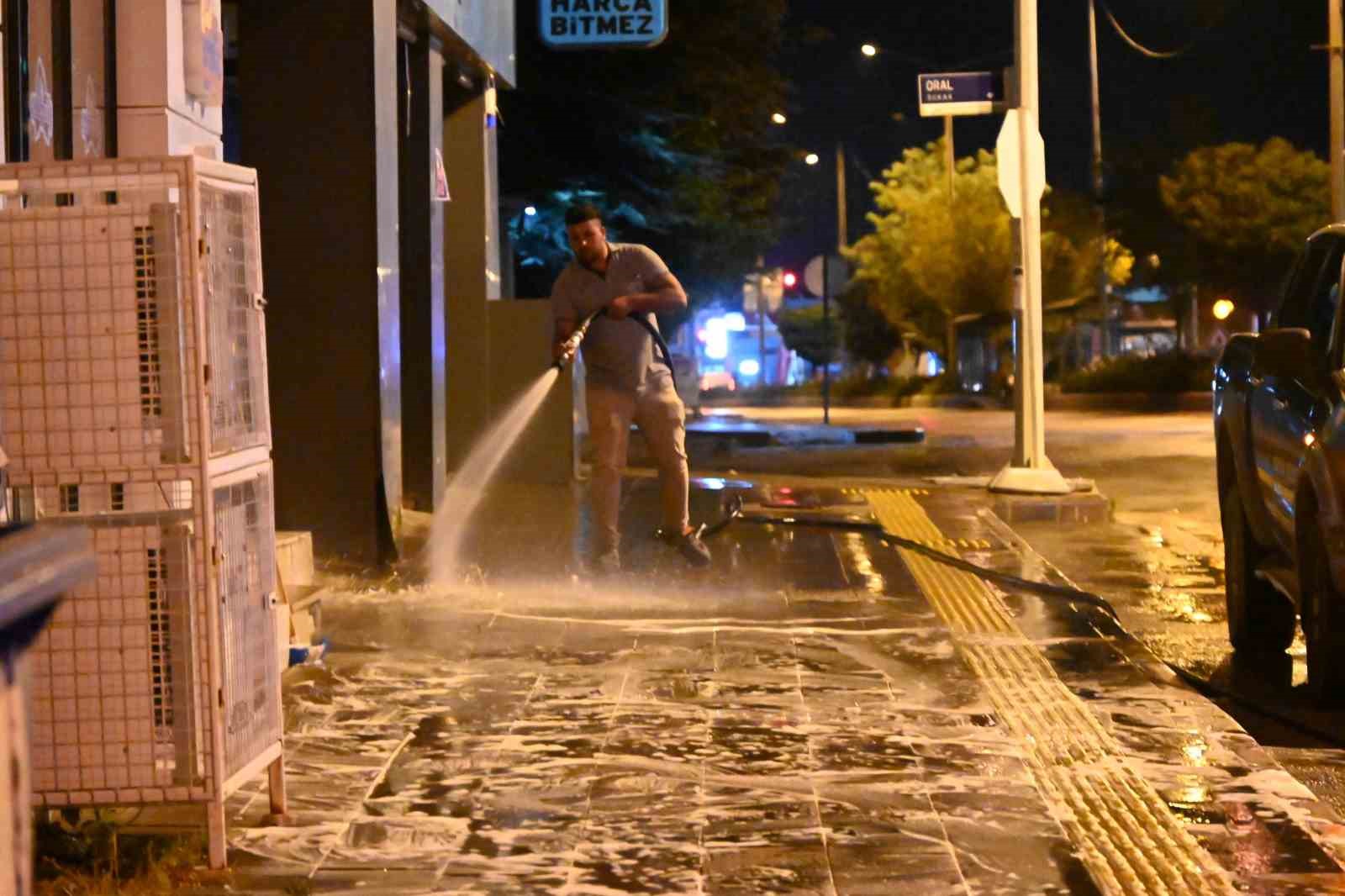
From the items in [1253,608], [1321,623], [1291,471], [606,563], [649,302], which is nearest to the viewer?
[1321,623]

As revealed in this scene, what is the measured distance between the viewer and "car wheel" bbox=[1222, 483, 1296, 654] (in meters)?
8.46

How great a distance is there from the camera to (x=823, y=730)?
21.6ft

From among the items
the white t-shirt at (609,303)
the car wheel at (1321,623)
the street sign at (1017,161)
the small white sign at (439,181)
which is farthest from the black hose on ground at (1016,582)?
the street sign at (1017,161)

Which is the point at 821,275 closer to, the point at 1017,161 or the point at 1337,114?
the point at 1337,114

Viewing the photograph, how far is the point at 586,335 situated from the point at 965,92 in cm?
618

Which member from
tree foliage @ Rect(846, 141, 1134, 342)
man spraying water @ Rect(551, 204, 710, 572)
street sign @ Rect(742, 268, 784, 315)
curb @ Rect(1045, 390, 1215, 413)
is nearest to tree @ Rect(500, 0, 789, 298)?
man spraying water @ Rect(551, 204, 710, 572)

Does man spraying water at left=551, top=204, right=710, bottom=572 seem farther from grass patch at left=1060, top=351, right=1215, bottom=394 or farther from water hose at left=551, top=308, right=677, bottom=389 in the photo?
grass patch at left=1060, top=351, right=1215, bottom=394

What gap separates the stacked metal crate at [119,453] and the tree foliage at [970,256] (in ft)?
144

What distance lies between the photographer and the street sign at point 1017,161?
581 inches

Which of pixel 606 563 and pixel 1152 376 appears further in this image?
pixel 1152 376

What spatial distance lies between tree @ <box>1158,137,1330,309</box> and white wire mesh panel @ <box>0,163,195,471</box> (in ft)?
129

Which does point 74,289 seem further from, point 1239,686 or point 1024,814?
point 1239,686

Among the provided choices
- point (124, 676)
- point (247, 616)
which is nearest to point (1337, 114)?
point (247, 616)

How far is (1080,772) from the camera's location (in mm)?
5996
